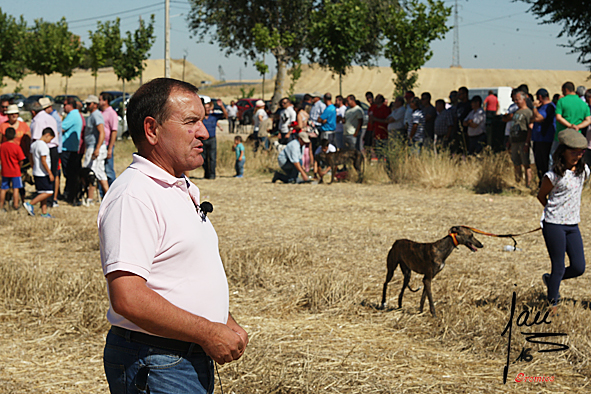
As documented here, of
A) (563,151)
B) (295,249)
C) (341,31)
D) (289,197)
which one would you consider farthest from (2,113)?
(341,31)

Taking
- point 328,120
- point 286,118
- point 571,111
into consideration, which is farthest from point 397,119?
point 571,111

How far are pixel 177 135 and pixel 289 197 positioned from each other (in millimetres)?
10213

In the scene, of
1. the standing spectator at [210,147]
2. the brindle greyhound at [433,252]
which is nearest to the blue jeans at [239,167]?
the standing spectator at [210,147]

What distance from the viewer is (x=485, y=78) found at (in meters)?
79.2

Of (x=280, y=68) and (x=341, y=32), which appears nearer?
(x=341, y=32)

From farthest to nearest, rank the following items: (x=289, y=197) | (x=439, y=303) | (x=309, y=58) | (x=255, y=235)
→ (x=309, y=58), (x=289, y=197), (x=255, y=235), (x=439, y=303)

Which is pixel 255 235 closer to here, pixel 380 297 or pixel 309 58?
pixel 380 297

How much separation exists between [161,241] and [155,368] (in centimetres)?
41

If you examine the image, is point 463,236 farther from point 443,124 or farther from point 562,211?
point 443,124

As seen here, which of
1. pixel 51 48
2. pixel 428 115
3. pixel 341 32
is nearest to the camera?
pixel 428 115

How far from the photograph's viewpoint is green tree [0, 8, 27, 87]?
1818 inches

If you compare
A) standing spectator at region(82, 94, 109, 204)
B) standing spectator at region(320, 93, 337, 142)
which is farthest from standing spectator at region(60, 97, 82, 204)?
standing spectator at region(320, 93, 337, 142)

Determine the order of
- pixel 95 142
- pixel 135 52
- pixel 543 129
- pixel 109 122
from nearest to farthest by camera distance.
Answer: pixel 95 142, pixel 109 122, pixel 543 129, pixel 135 52

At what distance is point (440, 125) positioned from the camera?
14.2 metres
